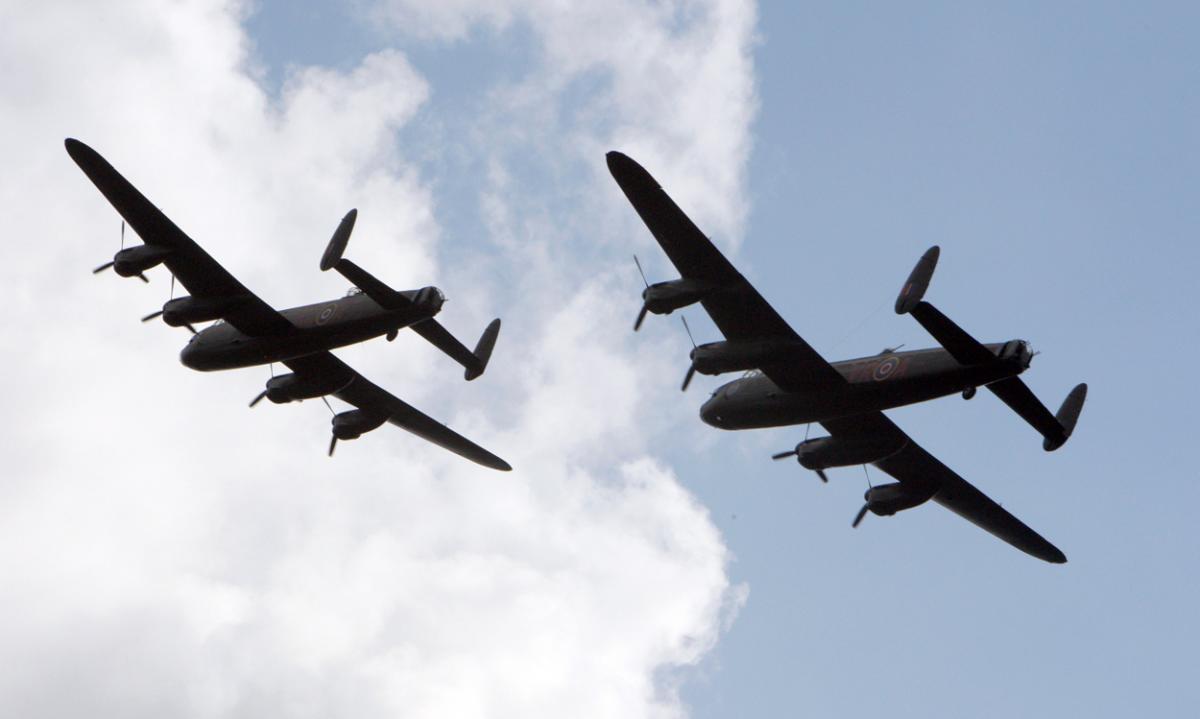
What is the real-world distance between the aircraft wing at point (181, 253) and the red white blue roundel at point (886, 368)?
15.7 metres

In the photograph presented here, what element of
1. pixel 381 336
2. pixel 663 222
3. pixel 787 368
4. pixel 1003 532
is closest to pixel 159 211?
pixel 381 336

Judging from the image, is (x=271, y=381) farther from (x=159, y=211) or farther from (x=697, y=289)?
(x=697, y=289)

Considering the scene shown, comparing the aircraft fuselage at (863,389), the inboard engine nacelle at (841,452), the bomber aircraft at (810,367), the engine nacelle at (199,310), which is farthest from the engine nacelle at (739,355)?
the engine nacelle at (199,310)

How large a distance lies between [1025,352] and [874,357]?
14.3 feet

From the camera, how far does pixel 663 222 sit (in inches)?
1350

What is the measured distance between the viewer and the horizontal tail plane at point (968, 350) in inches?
1282

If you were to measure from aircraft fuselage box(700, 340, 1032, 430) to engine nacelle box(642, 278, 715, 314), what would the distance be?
13.1 ft

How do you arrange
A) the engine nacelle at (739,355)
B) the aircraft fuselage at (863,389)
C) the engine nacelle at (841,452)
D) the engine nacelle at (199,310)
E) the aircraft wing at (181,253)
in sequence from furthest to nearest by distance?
the engine nacelle at (841,452), the engine nacelle at (199,310), the aircraft wing at (181,253), the engine nacelle at (739,355), the aircraft fuselage at (863,389)

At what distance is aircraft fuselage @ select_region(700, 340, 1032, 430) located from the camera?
34688 mm

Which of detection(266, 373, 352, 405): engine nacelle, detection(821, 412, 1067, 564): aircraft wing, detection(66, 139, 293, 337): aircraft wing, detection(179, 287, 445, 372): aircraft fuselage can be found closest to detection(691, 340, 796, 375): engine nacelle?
detection(821, 412, 1067, 564): aircraft wing

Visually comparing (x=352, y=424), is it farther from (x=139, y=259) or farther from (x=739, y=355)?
(x=739, y=355)

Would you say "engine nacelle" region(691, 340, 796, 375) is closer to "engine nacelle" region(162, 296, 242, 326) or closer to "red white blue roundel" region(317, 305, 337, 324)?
"red white blue roundel" region(317, 305, 337, 324)

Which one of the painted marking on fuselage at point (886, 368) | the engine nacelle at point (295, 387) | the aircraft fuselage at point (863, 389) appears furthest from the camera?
the engine nacelle at point (295, 387)

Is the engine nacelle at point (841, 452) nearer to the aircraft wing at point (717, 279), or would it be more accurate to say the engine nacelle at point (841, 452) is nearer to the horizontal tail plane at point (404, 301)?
the aircraft wing at point (717, 279)
